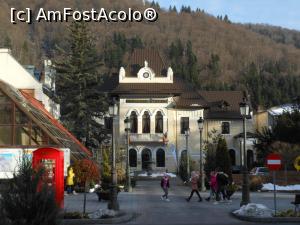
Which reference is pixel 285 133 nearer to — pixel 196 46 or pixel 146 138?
pixel 146 138

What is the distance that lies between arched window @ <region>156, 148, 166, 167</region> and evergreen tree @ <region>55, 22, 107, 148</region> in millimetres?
14016

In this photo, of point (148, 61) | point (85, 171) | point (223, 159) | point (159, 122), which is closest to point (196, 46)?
point (148, 61)

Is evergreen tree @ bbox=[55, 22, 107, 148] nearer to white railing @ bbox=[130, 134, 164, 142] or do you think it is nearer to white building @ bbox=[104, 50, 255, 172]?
white building @ bbox=[104, 50, 255, 172]

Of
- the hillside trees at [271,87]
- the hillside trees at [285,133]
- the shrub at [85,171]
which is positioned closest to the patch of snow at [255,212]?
the shrub at [85,171]

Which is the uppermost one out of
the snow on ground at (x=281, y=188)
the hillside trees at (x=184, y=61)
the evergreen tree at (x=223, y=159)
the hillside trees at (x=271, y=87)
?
the hillside trees at (x=184, y=61)

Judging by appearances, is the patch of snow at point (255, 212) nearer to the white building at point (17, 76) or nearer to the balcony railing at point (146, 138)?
the white building at point (17, 76)

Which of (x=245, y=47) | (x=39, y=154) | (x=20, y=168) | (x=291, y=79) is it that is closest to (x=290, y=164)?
(x=39, y=154)

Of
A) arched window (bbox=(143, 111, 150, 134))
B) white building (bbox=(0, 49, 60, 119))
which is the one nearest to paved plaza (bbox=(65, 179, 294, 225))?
white building (bbox=(0, 49, 60, 119))

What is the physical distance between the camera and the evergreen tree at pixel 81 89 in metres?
56.3

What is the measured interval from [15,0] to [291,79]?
81.3 meters

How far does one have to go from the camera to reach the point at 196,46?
577 ft

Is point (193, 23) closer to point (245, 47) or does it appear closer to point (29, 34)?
point (245, 47)

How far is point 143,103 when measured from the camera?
7031 centimetres

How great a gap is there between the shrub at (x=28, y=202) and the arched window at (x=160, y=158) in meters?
58.0
